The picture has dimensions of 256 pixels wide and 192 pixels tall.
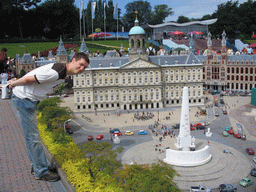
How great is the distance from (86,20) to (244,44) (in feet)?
330

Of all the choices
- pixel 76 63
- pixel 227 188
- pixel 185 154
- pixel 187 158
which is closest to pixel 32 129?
pixel 76 63

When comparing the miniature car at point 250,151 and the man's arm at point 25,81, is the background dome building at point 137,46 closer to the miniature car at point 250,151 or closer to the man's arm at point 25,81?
the miniature car at point 250,151

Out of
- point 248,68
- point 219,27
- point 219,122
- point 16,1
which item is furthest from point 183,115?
point 219,27

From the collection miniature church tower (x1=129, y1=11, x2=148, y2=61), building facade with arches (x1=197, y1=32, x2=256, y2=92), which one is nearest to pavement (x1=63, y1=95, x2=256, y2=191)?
building facade with arches (x1=197, y1=32, x2=256, y2=92)

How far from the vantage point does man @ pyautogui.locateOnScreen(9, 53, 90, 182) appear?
9.73 meters

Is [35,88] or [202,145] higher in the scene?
[35,88]

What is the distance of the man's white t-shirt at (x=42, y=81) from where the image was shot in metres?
9.69

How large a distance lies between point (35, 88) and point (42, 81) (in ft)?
1.94

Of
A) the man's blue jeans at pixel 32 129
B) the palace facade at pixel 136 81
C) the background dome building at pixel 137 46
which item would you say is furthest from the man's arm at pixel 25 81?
the background dome building at pixel 137 46

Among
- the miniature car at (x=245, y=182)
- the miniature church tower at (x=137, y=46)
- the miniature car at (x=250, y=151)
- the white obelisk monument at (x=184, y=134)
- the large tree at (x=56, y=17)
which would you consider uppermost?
the large tree at (x=56, y=17)

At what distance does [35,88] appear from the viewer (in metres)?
10.1

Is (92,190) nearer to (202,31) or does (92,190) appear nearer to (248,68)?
(248,68)

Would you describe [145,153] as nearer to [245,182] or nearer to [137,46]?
[245,182]

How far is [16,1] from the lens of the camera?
14862cm
